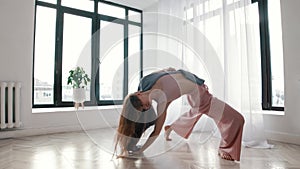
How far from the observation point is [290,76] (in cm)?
232

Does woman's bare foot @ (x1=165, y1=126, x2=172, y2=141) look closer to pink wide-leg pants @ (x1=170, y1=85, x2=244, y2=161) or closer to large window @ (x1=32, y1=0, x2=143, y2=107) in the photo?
pink wide-leg pants @ (x1=170, y1=85, x2=244, y2=161)

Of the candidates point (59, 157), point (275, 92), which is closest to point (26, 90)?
point (59, 157)

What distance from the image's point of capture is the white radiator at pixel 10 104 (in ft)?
8.02

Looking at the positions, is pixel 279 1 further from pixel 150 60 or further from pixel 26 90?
pixel 26 90

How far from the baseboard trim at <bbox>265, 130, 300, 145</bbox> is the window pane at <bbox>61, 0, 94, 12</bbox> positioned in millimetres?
3277

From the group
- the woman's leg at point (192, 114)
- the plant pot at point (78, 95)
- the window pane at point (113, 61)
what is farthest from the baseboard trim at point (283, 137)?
the plant pot at point (78, 95)

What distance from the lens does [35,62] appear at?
315 centimetres

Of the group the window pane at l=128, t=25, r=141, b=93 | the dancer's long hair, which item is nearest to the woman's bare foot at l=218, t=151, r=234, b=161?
the dancer's long hair

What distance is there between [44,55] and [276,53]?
3228mm

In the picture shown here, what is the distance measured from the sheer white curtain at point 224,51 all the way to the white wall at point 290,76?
0.84 feet

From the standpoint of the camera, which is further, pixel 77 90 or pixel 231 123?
pixel 77 90

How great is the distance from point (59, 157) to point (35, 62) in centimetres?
189

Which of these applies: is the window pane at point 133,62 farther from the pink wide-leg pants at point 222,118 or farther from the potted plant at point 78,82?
the potted plant at point 78,82

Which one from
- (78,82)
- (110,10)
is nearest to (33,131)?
(78,82)
